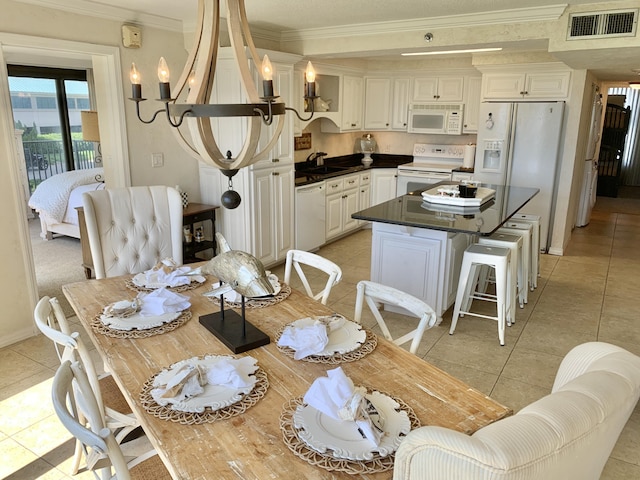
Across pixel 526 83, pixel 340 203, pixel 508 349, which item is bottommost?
pixel 508 349

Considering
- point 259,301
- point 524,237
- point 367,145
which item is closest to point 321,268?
point 259,301

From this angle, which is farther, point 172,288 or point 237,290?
point 172,288

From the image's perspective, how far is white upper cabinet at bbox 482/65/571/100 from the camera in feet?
17.6

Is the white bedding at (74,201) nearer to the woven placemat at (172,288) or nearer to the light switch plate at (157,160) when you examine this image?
the light switch plate at (157,160)

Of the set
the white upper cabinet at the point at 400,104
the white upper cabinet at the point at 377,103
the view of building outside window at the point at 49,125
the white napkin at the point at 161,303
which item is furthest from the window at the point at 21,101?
the white napkin at the point at 161,303

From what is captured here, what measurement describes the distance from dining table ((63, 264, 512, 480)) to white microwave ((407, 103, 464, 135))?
4.97 metres

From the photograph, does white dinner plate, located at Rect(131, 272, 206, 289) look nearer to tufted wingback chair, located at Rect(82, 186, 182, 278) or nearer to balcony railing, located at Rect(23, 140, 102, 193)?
tufted wingback chair, located at Rect(82, 186, 182, 278)

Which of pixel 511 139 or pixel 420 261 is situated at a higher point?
pixel 511 139

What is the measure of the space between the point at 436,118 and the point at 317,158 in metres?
1.74

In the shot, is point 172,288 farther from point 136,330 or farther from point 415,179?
point 415,179

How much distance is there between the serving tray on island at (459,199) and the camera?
12.6 feet

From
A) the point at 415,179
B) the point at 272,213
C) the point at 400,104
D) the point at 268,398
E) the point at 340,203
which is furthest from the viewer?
the point at 400,104

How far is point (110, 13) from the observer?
142 inches

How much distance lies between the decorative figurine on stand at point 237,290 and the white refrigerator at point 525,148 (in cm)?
455
